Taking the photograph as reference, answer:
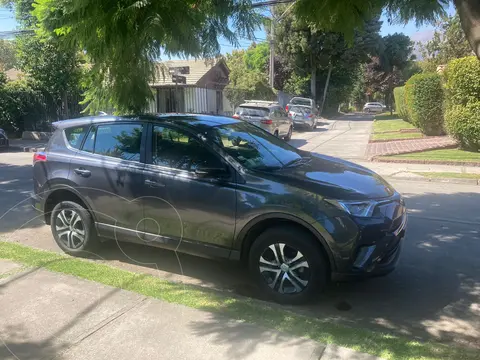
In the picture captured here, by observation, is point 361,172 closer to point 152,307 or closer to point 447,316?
point 447,316

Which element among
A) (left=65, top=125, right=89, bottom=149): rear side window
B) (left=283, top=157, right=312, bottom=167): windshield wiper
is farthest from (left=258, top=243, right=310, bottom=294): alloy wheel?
(left=65, top=125, right=89, bottom=149): rear side window

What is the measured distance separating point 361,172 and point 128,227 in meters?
2.60

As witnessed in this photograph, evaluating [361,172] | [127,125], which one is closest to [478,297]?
[361,172]

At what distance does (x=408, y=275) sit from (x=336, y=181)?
5.09ft

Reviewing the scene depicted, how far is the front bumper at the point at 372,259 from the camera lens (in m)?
3.90

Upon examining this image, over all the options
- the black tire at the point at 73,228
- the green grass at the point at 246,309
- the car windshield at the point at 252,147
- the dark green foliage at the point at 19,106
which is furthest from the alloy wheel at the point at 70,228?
the dark green foliage at the point at 19,106

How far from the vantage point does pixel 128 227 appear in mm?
4887

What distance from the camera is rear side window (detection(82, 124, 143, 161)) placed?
4922 millimetres

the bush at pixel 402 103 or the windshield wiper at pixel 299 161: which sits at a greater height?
the bush at pixel 402 103

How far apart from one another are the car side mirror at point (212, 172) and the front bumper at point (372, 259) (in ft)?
4.56

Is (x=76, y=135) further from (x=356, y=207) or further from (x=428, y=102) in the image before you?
(x=428, y=102)

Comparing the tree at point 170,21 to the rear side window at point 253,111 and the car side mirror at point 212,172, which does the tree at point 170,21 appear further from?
the rear side window at point 253,111

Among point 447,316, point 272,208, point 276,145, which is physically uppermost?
point 276,145

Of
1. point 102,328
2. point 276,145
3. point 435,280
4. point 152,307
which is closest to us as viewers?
point 102,328
